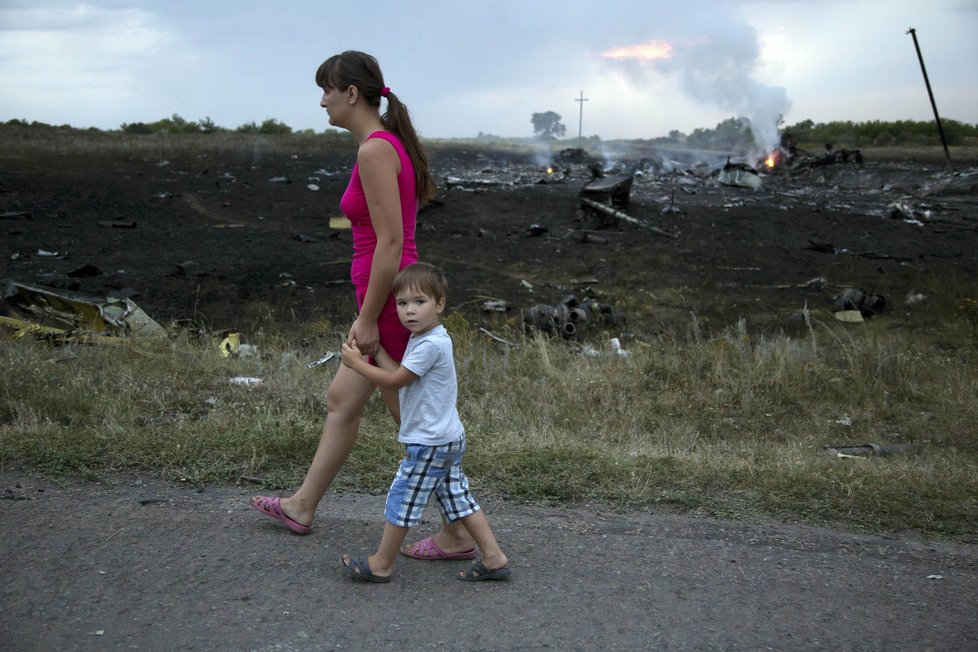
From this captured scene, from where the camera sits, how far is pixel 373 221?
3.24 meters

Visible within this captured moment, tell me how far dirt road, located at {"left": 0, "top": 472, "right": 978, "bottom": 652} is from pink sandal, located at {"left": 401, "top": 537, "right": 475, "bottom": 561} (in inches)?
1.4

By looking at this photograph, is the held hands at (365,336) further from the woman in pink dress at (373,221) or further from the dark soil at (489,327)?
the dark soil at (489,327)

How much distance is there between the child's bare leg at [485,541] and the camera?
127 inches

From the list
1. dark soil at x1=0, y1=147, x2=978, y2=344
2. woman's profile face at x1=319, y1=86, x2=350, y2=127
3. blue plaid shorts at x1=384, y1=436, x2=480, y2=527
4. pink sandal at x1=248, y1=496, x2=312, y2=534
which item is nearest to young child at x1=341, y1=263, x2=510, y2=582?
blue plaid shorts at x1=384, y1=436, x2=480, y2=527

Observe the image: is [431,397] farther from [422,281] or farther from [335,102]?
[335,102]

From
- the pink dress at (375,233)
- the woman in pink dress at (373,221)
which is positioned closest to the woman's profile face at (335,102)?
the woman in pink dress at (373,221)

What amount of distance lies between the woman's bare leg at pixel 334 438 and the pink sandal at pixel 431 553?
44 cm

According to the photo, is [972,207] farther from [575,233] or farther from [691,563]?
[691,563]

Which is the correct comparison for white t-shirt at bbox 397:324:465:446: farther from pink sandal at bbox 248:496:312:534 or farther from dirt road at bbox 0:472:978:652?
pink sandal at bbox 248:496:312:534

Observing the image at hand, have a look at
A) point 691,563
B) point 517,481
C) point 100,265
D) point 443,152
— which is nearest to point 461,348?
point 517,481

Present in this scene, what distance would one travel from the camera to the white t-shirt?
3180 mm

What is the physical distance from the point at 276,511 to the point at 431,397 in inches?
36.9

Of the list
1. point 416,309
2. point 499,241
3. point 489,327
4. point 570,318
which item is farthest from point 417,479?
point 499,241

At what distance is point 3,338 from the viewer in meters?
6.95
